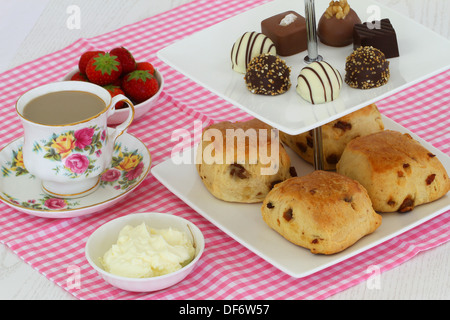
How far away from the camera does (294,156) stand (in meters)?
1.69

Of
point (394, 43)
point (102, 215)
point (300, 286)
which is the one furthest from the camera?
point (102, 215)

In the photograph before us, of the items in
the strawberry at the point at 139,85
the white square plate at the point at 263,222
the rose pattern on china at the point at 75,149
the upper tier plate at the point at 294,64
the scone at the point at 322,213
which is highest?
the upper tier plate at the point at 294,64

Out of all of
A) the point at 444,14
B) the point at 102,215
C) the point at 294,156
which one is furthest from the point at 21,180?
the point at 444,14

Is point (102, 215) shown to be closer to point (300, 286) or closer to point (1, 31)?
point (300, 286)

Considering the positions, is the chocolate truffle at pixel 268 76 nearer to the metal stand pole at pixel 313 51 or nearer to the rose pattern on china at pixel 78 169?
the metal stand pole at pixel 313 51

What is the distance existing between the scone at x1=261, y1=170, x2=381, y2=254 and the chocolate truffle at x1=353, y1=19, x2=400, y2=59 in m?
0.25

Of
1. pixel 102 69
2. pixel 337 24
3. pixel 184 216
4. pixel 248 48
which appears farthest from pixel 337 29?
pixel 102 69

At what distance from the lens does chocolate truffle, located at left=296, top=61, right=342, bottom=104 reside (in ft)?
4.49

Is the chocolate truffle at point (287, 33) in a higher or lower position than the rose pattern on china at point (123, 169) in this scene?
higher

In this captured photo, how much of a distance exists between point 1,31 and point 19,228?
3.04ft

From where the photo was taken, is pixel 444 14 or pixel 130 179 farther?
pixel 444 14

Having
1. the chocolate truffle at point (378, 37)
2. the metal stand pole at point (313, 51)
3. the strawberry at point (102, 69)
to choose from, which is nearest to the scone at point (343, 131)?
the metal stand pole at point (313, 51)

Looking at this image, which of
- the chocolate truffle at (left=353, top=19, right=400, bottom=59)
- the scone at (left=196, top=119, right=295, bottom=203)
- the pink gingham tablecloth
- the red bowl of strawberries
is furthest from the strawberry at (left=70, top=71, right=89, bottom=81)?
the chocolate truffle at (left=353, top=19, right=400, bottom=59)

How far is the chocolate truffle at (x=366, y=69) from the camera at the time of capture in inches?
54.7
